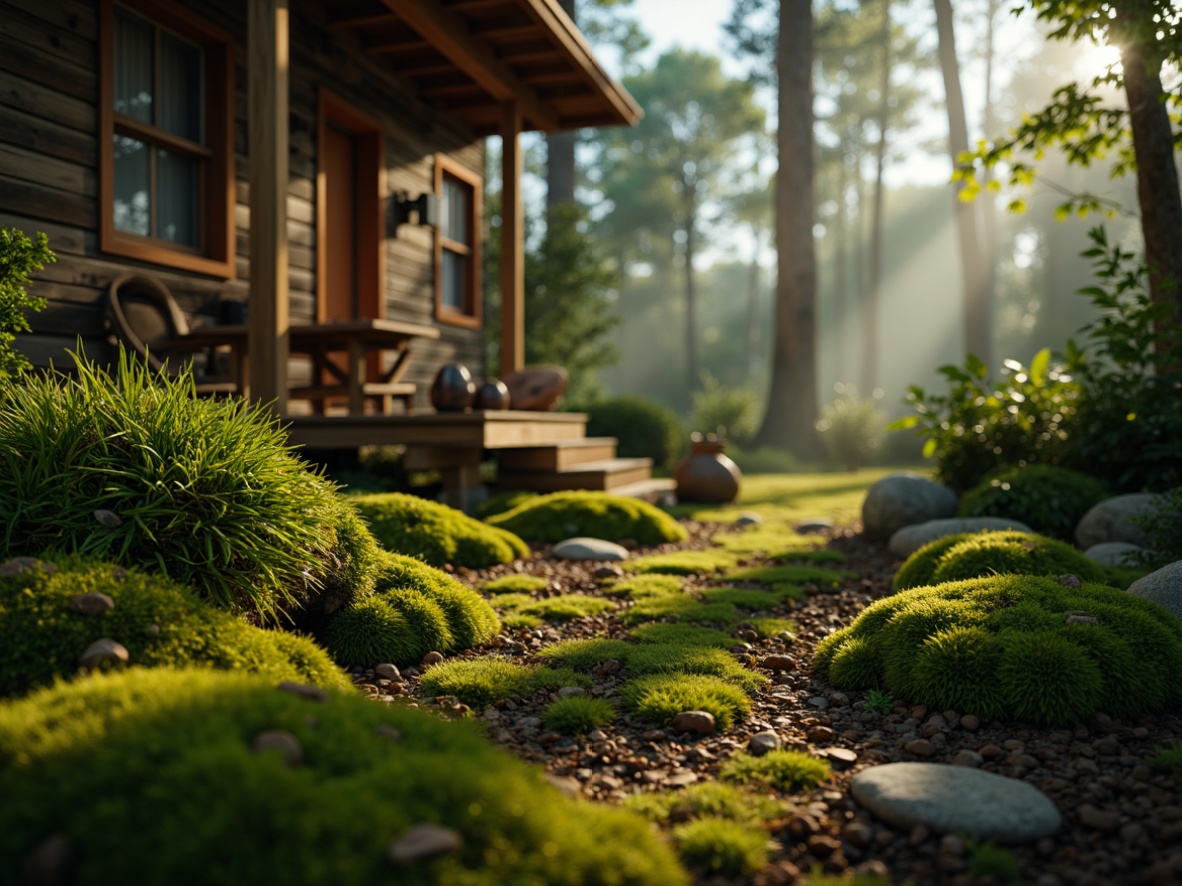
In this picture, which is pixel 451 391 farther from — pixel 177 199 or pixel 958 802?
pixel 958 802

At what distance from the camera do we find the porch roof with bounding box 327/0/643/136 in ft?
22.0

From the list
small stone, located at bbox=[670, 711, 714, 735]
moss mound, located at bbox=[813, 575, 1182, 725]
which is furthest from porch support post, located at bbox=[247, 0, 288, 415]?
moss mound, located at bbox=[813, 575, 1182, 725]

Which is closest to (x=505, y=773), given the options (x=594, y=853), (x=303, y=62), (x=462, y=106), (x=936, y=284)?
(x=594, y=853)

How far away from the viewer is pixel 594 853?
5.13 ft

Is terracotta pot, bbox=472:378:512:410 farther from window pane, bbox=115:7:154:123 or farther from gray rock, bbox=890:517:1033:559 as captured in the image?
gray rock, bbox=890:517:1033:559

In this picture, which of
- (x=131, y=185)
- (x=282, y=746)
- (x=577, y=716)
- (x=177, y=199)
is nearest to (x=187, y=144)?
(x=177, y=199)

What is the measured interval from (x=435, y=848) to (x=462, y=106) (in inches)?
350

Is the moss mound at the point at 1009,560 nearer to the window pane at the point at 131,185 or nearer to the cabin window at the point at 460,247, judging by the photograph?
the window pane at the point at 131,185

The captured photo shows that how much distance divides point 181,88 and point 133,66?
0.44 m

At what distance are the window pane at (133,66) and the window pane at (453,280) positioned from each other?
409cm

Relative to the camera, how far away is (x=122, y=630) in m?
2.25

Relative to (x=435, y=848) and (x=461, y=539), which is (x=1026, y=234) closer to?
(x=461, y=539)

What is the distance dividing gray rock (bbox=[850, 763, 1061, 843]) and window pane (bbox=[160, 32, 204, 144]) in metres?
5.91

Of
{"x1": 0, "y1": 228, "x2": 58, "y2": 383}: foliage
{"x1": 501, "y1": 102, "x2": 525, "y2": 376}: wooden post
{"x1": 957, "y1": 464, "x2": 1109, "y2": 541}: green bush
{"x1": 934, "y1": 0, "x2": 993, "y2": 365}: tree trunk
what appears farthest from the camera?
{"x1": 934, "y1": 0, "x2": 993, "y2": 365}: tree trunk
